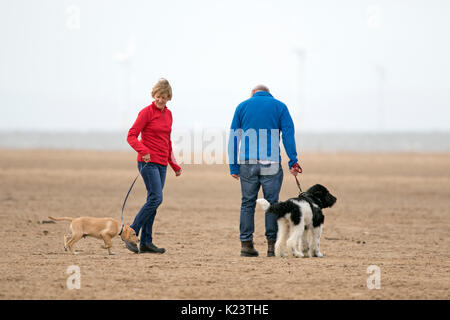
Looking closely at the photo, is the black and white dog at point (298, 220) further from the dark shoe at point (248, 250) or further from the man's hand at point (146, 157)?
the man's hand at point (146, 157)

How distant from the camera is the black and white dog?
8359mm

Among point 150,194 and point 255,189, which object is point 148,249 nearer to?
point 150,194

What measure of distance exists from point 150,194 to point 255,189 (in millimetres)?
1211

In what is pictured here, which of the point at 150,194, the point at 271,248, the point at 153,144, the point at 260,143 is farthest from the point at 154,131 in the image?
the point at 271,248

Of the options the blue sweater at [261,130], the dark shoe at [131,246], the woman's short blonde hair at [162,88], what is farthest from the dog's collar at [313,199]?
the dark shoe at [131,246]

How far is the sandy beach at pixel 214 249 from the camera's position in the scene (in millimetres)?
6770

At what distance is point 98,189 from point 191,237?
9986mm

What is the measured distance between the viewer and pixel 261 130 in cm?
859

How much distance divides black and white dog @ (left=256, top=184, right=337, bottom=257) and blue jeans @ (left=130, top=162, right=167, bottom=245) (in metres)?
1.22

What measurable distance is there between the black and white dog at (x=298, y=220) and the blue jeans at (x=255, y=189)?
0.78 ft

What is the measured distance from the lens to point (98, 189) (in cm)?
2092

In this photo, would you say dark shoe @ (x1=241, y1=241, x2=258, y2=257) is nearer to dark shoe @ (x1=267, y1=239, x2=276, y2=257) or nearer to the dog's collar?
dark shoe @ (x1=267, y1=239, x2=276, y2=257)

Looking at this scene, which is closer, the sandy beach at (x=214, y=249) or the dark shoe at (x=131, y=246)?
Result: the sandy beach at (x=214, y=249)

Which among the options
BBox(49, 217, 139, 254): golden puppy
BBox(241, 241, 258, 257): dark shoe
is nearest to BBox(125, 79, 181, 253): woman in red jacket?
BBox(49, 217, 139, 254): golden puppy
